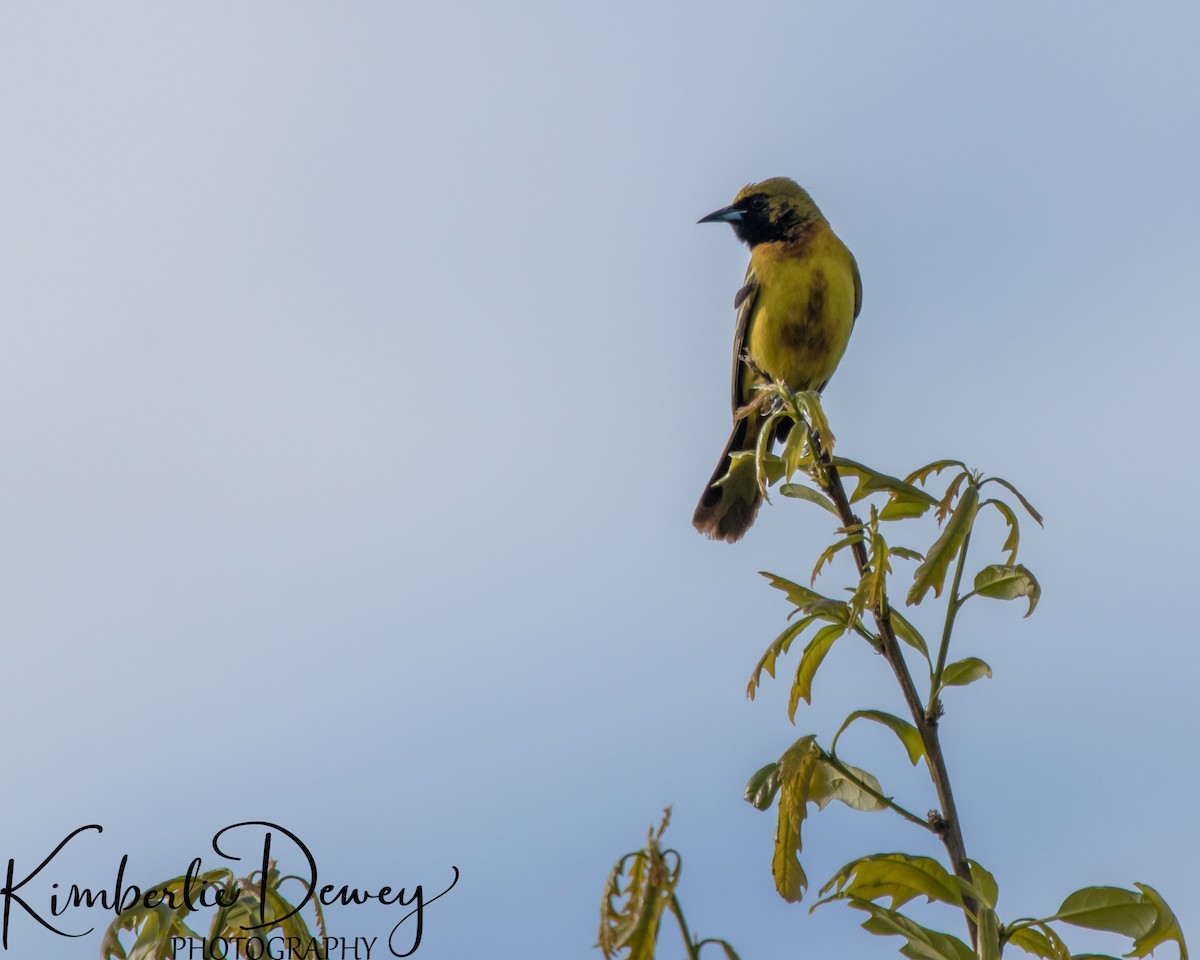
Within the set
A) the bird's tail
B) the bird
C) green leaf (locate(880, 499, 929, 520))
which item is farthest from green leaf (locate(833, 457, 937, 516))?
the bird

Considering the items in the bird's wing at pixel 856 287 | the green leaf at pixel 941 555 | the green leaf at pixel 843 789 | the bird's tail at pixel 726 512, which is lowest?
the green leaf at pixel 843 789

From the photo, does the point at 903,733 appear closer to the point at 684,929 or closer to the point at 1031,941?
the point at 1031,941

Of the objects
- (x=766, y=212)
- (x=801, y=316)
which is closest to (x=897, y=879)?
(x=801, y=316)

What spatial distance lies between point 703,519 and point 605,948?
4545 millimetres

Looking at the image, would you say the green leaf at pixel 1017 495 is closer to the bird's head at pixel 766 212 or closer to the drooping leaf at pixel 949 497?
the drooping leaf at pixel 949 497

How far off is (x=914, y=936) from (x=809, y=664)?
519mm

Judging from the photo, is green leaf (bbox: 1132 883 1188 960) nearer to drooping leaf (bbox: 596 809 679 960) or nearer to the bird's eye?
drooping leaf (bbox: 596 809 679 960)

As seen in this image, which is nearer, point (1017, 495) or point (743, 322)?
point (1017, 495)

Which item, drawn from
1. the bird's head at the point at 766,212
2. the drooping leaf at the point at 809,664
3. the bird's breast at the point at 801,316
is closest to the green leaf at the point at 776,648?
the drooping leaf at the point at 809,664

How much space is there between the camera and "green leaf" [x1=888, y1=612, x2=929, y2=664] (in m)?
2.18

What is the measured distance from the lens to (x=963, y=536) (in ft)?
7.23

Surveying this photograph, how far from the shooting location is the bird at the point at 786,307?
6.21 metres

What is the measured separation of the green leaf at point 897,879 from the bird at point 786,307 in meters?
3.61

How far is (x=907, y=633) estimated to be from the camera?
2184mm
